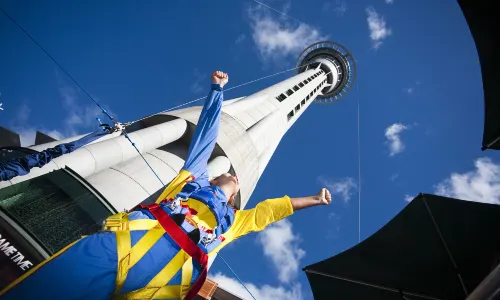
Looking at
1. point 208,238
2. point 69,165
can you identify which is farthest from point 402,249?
point 69,165

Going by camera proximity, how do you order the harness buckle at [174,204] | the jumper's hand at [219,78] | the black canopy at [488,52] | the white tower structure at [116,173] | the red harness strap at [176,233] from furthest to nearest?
the white tower structure at [116,173]
the black canopy at [488,52]
the jumper's hand at [219,78]
the harness buckle at [174,204]
the red harness strap at [176,233]

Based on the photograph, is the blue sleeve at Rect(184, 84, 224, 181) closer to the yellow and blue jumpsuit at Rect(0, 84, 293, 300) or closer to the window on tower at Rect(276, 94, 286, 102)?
the yellow and blue jumpsuit at Rect(0, 84, 293, 300)

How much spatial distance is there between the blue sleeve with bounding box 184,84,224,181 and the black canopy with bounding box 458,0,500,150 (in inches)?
180

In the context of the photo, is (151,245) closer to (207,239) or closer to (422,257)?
(207,239)

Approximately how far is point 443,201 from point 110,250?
4883 mm

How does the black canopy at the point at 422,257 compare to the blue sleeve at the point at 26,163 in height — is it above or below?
above

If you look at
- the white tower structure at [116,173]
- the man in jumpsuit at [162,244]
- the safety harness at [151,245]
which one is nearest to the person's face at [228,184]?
the man in jumpsuit at [162,244]

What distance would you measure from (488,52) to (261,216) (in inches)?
199

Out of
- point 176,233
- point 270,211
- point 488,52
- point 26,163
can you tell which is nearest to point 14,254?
point 26,163

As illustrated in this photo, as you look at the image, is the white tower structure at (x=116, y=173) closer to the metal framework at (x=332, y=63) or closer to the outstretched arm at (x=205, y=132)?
the outstretched arm at (x=205, y=132)

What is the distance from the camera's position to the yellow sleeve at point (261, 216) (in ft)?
12.5

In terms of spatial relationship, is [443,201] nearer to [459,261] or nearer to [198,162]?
[459,261]

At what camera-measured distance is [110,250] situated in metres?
2.73

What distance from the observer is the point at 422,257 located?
4820 millimetres
